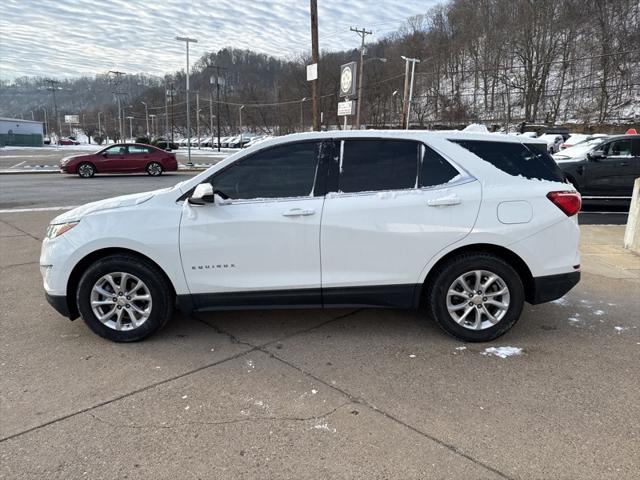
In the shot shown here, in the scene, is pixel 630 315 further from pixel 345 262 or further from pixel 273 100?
pixel 273 100

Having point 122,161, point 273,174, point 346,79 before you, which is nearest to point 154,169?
point 122,161

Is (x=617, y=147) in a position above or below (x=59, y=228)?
above

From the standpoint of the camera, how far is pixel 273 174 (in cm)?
397

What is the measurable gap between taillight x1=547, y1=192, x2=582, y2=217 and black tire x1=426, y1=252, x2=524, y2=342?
0.63 metres

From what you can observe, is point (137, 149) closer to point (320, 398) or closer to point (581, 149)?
point (581, 149)

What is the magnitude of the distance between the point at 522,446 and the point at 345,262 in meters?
1.80

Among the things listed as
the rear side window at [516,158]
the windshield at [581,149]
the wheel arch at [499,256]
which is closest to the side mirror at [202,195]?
the wheel arch at [499,256]

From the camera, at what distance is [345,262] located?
3.91m

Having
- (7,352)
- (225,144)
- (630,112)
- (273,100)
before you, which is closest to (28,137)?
(225,144)

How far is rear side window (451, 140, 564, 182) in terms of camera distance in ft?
13.2

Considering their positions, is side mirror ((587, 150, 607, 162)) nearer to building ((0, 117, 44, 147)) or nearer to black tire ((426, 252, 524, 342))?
black tire ((426, 252, 524, 342))

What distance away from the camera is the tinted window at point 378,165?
155 inches

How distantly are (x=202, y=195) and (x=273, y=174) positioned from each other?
0.60 meters

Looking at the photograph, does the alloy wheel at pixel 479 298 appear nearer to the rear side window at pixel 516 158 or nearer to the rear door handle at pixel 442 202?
the rear door handle at pixel 442 202
